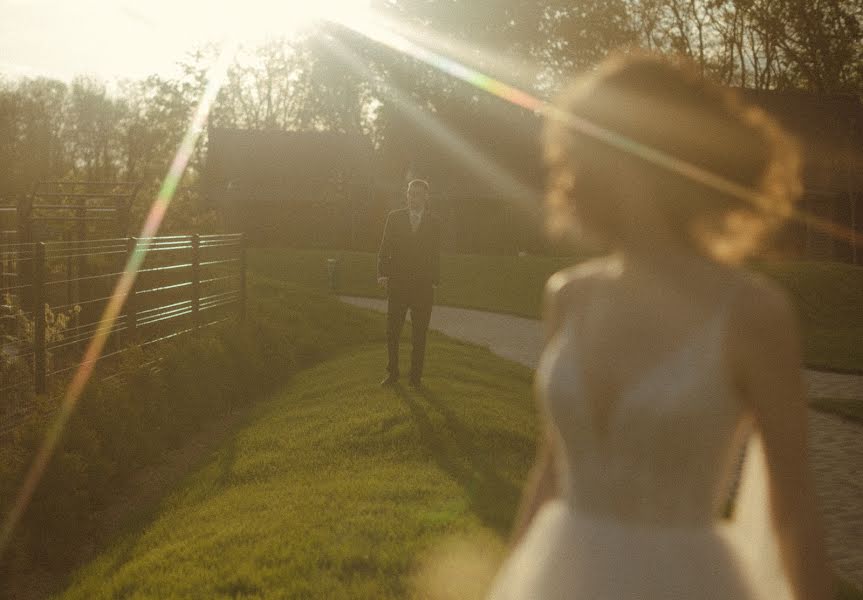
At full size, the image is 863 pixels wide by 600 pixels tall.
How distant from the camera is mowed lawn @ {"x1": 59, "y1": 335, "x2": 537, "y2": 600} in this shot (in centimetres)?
595

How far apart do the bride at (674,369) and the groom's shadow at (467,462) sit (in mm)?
4512

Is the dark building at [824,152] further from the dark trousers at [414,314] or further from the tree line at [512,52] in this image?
the dark trousers at [414,314]

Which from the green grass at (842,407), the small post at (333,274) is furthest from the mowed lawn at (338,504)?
the small post at (333,274)

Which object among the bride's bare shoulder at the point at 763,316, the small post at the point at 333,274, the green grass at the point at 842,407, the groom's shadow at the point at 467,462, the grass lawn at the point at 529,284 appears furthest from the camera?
Result: the small post at the point at 333,274

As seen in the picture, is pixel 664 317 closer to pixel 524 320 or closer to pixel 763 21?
pixel 524 320

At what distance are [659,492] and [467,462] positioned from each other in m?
6.49

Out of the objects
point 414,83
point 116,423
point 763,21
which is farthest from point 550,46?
point 116,423

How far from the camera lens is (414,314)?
12.4m

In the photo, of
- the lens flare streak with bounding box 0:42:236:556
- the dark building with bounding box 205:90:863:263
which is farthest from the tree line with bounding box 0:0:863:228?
the lens flare streak with bounding box 0:42:236:556

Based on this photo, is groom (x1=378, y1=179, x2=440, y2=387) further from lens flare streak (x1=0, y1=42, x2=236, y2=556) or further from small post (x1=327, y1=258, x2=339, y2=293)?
small post (x1=327, y1=258, x2=339, y2=293)

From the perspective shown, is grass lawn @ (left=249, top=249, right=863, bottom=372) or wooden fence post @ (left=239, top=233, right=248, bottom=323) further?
grass lawn @ (left=249, top=249, right=863, bottom=372)

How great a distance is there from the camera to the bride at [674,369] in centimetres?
212

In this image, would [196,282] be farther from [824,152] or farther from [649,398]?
[824,152]

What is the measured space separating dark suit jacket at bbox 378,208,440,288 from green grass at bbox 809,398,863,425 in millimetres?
5076
